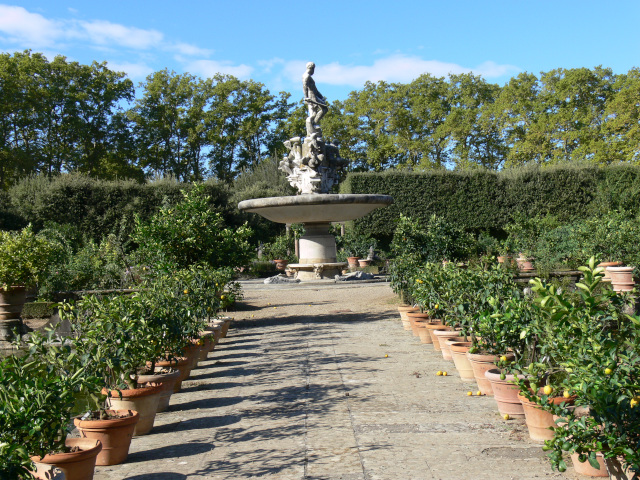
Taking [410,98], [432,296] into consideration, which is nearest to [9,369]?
[432,296]

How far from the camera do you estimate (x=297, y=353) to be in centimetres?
699

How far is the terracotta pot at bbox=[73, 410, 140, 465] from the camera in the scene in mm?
3576

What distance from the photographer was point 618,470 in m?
2.86

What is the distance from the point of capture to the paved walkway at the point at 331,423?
3.46 meters

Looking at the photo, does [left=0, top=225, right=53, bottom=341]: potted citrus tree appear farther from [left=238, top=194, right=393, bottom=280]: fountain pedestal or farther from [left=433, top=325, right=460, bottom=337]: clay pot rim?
[left=238, top=194, right=393, bottom=280]: fountain pedestal

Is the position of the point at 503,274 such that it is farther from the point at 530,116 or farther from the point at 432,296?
the point at 530,116

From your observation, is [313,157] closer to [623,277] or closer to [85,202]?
[85,202]

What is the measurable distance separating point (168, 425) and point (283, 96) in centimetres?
3852

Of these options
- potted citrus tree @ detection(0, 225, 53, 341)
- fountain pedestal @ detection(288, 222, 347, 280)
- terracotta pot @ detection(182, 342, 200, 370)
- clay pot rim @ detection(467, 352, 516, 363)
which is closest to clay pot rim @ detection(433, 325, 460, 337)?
clay pot rim @ detection(467, 352, 516, 363)

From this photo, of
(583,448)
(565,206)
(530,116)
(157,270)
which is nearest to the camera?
(583,448)

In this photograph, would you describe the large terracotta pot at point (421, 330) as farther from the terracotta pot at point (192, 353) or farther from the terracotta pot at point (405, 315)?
the terracotta pot at point (192, 353)

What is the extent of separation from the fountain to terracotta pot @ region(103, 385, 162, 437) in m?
10.7

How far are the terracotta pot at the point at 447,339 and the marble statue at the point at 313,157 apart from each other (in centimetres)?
1157

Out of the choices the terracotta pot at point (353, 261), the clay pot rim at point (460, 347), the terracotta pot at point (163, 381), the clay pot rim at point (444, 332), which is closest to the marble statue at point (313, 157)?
the terracotta pot at point (353, 261)
